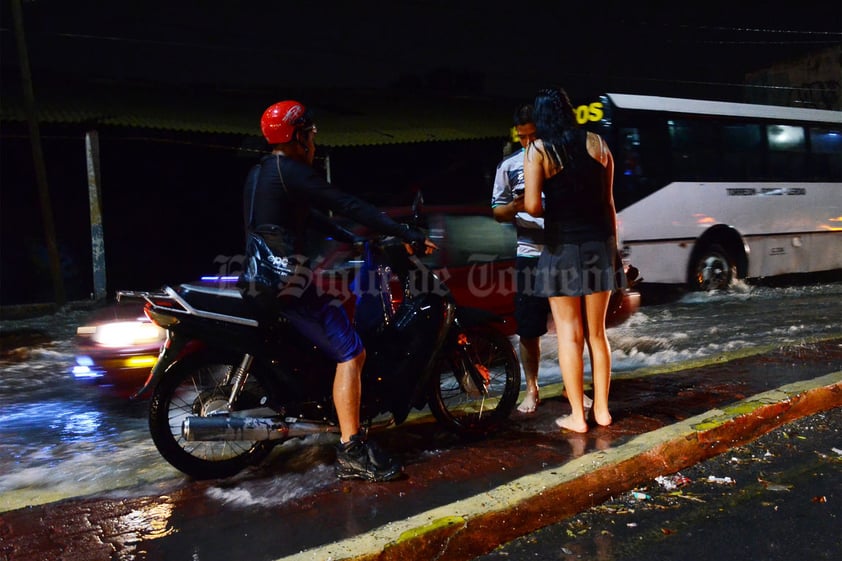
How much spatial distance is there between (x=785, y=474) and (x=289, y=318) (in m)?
2.61

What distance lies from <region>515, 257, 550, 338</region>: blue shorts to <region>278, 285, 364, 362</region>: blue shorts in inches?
56.5

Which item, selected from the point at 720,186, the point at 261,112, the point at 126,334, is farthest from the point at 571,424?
the point at 261,112

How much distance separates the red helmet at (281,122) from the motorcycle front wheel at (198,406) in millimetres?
1124

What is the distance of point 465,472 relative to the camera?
11.6 ft

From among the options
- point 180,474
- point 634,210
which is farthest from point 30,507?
point 634,210

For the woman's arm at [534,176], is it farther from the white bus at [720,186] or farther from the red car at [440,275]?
the white bus at [720,186]

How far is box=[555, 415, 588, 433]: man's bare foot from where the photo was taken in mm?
4035

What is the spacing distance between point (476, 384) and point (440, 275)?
5.89 feet

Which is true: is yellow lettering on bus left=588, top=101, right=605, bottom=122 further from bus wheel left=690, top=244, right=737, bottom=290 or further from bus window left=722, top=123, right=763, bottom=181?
bus wheel left=690, top=244, right=737, bottom=290

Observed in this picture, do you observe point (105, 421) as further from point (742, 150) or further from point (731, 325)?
point (742, 150)

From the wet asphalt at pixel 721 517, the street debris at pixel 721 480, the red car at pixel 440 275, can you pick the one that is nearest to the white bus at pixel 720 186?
the red car at pixel 440 275

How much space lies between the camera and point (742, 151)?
1130cm

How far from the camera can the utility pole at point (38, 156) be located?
37.0ft

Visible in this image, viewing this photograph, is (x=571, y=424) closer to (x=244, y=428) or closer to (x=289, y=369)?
(x=289, y=369)
